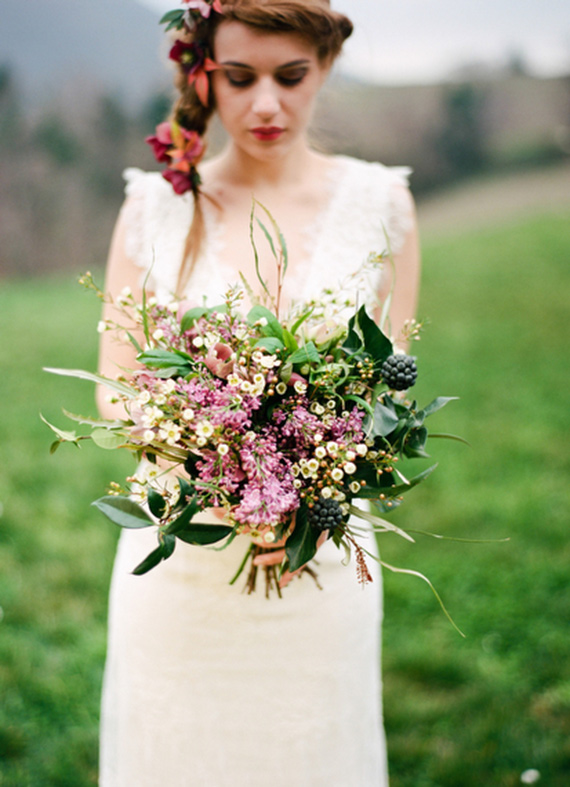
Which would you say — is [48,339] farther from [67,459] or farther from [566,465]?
[566,465]

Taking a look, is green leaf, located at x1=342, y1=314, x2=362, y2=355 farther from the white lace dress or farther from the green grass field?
the green grass field

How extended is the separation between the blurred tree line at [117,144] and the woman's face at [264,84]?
625 centimetres

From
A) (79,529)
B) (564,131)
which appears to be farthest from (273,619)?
(564,131)

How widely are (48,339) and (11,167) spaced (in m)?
2.29

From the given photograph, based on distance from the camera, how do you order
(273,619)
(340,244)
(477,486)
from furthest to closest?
(477,486)
(340,244)
(273,619)

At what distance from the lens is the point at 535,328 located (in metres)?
7.15

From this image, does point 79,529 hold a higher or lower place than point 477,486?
lower

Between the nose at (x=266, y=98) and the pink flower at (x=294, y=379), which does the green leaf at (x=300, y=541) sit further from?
the nose at (x=266, y=98)

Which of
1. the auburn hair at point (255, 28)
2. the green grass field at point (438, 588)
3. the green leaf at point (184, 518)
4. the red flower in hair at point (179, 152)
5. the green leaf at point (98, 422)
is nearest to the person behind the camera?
the green leaf at point (184, 518)

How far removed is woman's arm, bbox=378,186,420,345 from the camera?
1998 millimetres

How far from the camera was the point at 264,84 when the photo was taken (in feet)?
5.71

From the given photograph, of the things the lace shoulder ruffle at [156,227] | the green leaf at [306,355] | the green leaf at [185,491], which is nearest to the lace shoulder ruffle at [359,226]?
the lace shoulder ruffle at [156,227]

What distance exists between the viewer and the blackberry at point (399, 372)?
1.33 m

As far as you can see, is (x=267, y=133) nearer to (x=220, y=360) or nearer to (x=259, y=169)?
(x=259, y=169)
